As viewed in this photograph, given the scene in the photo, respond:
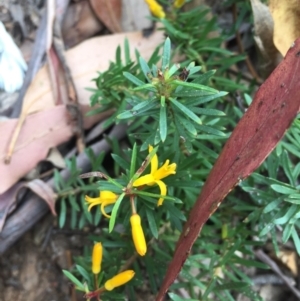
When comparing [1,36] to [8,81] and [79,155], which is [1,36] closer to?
[8,81]

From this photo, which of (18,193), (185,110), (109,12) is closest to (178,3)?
(109,12)

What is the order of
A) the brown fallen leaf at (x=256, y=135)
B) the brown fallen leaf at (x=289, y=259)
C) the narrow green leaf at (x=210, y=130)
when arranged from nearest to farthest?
the brown fallen leaf at (x=256, y=135), the narrow green leaf at (x=210, y=130), the brown fallen leaf at (x=289, y=259)

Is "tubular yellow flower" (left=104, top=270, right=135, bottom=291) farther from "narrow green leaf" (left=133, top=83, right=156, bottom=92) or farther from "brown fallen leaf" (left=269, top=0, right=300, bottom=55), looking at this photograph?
"brown fallen leaf" (left=269, top=0, right=300, bottom=55)

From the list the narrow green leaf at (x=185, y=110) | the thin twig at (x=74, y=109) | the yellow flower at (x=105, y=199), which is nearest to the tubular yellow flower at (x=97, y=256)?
the yellow flower at (x=105, y=199)

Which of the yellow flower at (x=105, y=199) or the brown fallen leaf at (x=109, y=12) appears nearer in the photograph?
the yellow flower at (x=105, y=199)

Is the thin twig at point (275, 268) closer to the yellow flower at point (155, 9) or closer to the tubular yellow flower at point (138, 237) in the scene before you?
the tubular yellow flower at point (138, 237)

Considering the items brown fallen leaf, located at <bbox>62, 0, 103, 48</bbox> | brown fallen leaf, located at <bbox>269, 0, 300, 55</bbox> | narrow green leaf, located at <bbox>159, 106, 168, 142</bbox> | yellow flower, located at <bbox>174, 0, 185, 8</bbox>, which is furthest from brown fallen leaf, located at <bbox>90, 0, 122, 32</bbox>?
narrow green leaf, located at <bbox>159, 106, 168, 142</bbox>

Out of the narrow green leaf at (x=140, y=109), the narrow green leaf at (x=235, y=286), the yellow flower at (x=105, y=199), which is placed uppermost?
the narrow green leaf at (x=140, y=109)
